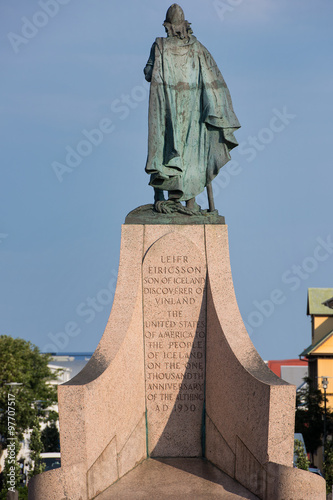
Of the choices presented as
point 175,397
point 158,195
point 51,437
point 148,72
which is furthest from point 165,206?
Result: point 51,437

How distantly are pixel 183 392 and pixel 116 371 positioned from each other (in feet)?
5.21

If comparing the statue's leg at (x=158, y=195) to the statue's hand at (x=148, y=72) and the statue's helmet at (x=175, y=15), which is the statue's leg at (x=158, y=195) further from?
the statue's helmet at (x=175, y=15)

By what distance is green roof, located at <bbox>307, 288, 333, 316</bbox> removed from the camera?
6131 cm

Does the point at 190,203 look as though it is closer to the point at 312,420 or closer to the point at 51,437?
the point at 312,420

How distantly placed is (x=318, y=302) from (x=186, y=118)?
47040 millimetres

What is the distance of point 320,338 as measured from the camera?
6000cm

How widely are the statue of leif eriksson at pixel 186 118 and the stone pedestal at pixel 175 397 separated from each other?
1068mm

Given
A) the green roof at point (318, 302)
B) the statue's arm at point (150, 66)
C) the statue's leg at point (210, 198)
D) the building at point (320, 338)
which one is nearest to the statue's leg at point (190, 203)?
the statue's leg at point (210, 198)

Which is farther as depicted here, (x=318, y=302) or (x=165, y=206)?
(x=318, y=302)

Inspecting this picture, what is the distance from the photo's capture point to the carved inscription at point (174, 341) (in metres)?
15.5

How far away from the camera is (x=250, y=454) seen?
1373 centimetres

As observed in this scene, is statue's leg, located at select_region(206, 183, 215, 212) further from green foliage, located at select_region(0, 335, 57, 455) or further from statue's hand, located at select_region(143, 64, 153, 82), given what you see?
green foliage, located at select_region(0, 335, 57, 455)

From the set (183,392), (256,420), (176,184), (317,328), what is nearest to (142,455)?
(183,392)

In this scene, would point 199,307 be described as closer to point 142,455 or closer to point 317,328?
point 142,455
